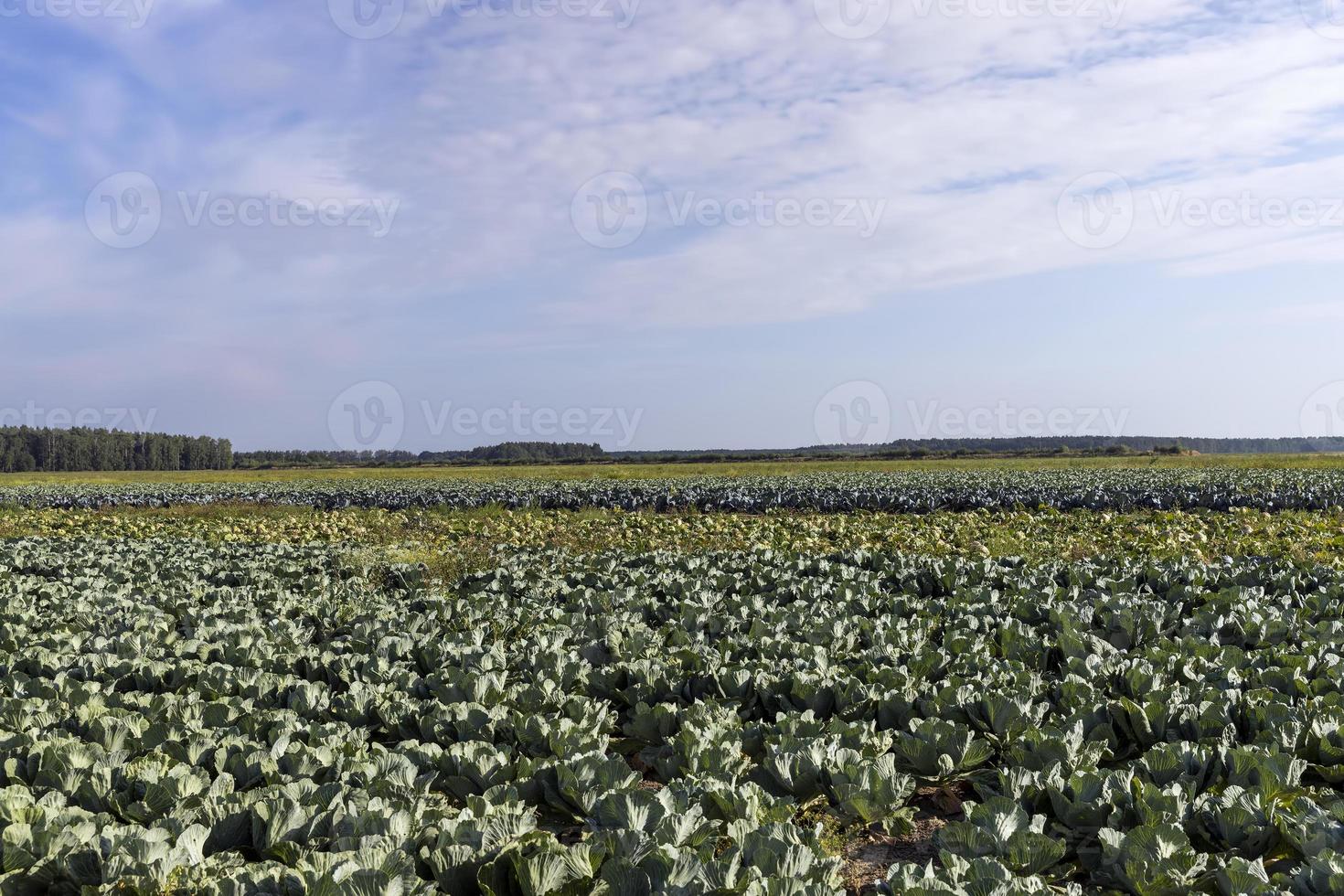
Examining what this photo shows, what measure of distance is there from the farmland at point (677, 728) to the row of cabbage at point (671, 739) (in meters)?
0.02

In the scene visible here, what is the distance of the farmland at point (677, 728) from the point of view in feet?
10.9

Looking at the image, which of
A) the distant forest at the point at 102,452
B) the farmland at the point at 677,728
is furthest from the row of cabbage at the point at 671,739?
the distant forest at the point at 102,452

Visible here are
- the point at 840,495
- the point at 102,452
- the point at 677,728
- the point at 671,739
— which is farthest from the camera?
the point at 102,452

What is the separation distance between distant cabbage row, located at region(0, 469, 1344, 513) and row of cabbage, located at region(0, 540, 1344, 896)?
18308mm

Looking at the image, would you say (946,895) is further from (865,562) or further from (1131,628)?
(865,562)

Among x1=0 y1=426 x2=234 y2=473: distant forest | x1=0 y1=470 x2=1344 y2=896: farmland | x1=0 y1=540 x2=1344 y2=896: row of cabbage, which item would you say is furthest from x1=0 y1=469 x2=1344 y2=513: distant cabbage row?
x1=0 y1=426 x2=234 y2=473: distant forest

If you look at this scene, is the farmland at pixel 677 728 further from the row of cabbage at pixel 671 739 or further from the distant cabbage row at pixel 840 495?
the distant cabbage row at pixel 840 495

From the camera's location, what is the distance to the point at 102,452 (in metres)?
131

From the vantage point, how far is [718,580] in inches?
408

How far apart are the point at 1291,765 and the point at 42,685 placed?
7.58m

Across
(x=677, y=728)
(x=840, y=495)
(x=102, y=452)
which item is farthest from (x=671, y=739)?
(x=102, y=452)

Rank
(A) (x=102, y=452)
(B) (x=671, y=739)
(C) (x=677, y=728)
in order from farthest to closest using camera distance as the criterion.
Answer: (A) (x=102, y=452) < (C) (x=677, y=728) < (B) (x=671, y=739)

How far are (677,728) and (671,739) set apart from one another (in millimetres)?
581

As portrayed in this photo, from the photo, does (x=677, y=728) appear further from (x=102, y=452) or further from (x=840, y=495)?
(x=102, y=452)
